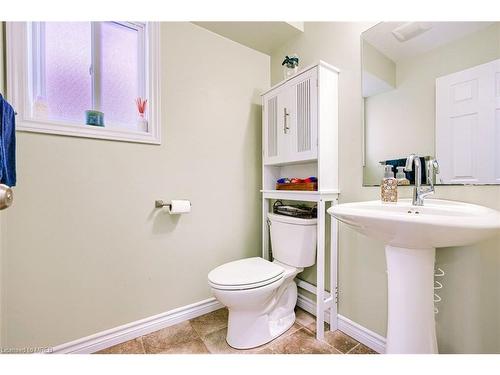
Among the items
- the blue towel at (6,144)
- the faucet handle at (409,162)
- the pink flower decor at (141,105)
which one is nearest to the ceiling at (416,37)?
the faucet handle at (409,162)

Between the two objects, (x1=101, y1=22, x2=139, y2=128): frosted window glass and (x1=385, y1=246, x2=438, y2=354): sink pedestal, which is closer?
(x1=385, y1=246, x2=438, y2=354): sink pedestal

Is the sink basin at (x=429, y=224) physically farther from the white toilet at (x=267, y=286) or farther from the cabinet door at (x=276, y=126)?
the cabinet door at (x=276, y=126)

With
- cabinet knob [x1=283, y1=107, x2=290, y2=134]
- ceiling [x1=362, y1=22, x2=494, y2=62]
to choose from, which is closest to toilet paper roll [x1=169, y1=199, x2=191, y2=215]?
cabinet knob [x1=283, y1=107, x2=290, y2=134]

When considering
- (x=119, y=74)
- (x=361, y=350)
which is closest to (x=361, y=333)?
(x=361, y=350)

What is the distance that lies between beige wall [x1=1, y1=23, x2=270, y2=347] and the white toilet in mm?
382

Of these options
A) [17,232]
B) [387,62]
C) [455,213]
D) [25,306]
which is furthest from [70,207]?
[387,62]

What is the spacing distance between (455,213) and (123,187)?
1616 mm

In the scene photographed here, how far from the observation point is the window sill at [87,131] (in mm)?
1112

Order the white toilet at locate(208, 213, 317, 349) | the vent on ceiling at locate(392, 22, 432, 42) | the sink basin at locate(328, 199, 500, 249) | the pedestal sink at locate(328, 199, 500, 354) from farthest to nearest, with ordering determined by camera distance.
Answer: the white toilet at locate(208, 213, 317, 349) → the vent on ceiling at locate(392, 22, 432, 42) → the pedestal sink at locate(328, 199, 500, 354) → the sink basin at locate(328, 199, 500, 249)

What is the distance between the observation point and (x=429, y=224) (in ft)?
2.20

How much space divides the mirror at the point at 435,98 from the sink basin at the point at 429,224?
0.71ft

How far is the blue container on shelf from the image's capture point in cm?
129

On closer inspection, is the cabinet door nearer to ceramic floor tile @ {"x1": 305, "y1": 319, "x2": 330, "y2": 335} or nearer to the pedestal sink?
the pedestal sink

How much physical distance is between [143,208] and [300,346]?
1.26 metres
